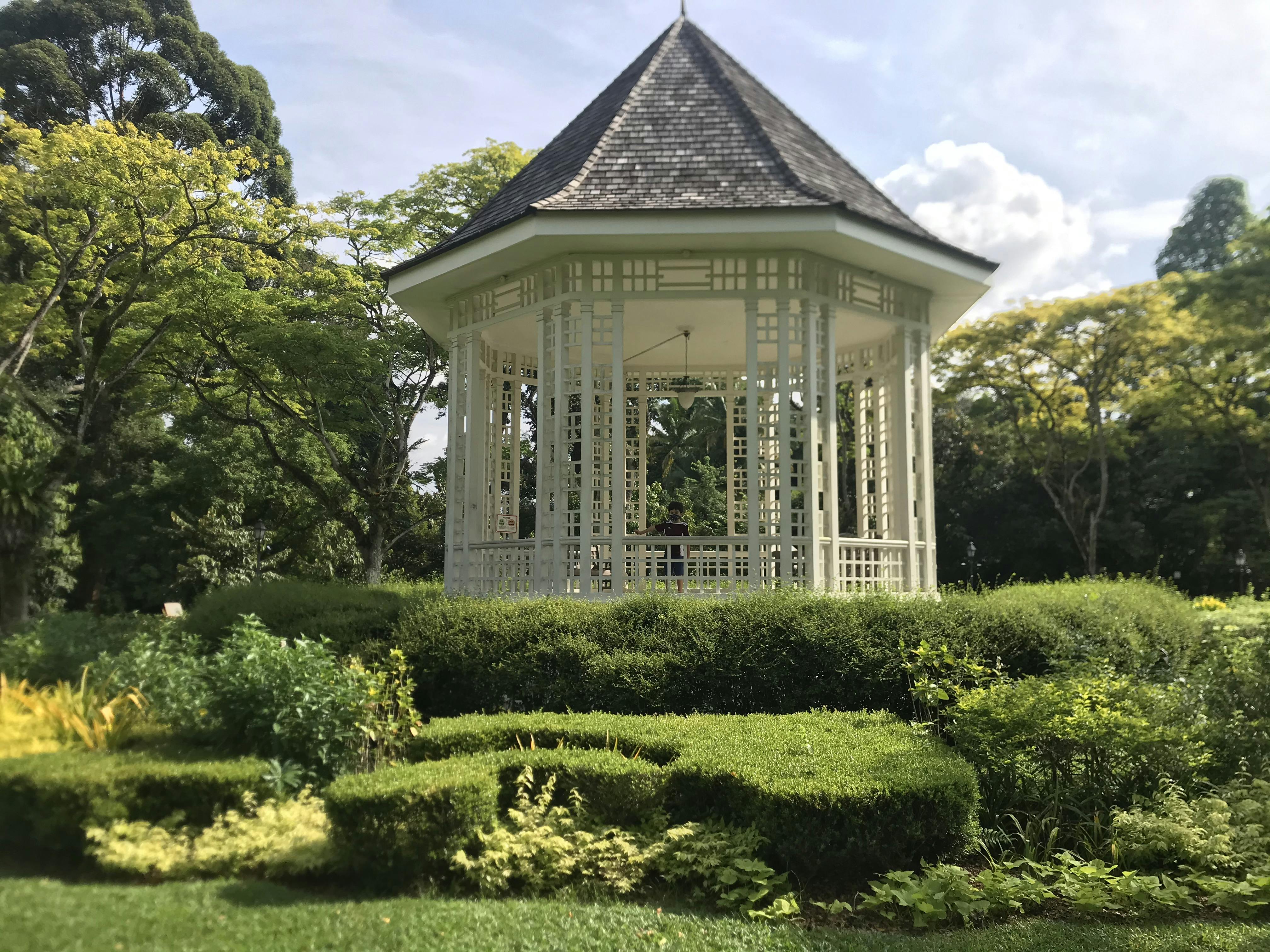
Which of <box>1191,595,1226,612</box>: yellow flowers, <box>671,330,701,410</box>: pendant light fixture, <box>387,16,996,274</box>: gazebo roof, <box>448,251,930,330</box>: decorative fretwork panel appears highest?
<box>387,16,996,274</box>: gazebo roof

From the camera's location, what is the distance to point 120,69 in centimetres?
1065

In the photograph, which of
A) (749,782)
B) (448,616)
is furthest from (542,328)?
(749,782)

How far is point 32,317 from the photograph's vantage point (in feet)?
19.8

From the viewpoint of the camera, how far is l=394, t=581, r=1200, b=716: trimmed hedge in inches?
318

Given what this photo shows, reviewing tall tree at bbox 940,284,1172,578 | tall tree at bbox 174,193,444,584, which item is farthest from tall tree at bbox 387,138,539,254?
tall tree at bbox 940,284,1172,578

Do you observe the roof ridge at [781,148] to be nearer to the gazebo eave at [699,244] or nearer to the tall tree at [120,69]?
the gazebo eave at [699,244]

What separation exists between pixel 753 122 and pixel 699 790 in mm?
9218

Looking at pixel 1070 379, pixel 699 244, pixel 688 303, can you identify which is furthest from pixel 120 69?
pixel 1070 379

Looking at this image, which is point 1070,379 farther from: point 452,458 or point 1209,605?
point 452,458

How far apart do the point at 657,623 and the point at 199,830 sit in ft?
16.2

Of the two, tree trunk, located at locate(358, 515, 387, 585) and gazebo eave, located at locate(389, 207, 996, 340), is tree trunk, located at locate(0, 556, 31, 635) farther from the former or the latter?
tree trunk, located at locate(358, 515, 387, 585)

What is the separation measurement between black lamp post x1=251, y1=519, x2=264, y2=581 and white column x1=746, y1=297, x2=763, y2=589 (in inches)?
648

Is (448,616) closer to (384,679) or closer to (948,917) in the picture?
(384,679)

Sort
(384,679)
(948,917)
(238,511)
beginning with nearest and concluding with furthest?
(948,917), (384,679), (238,511)
